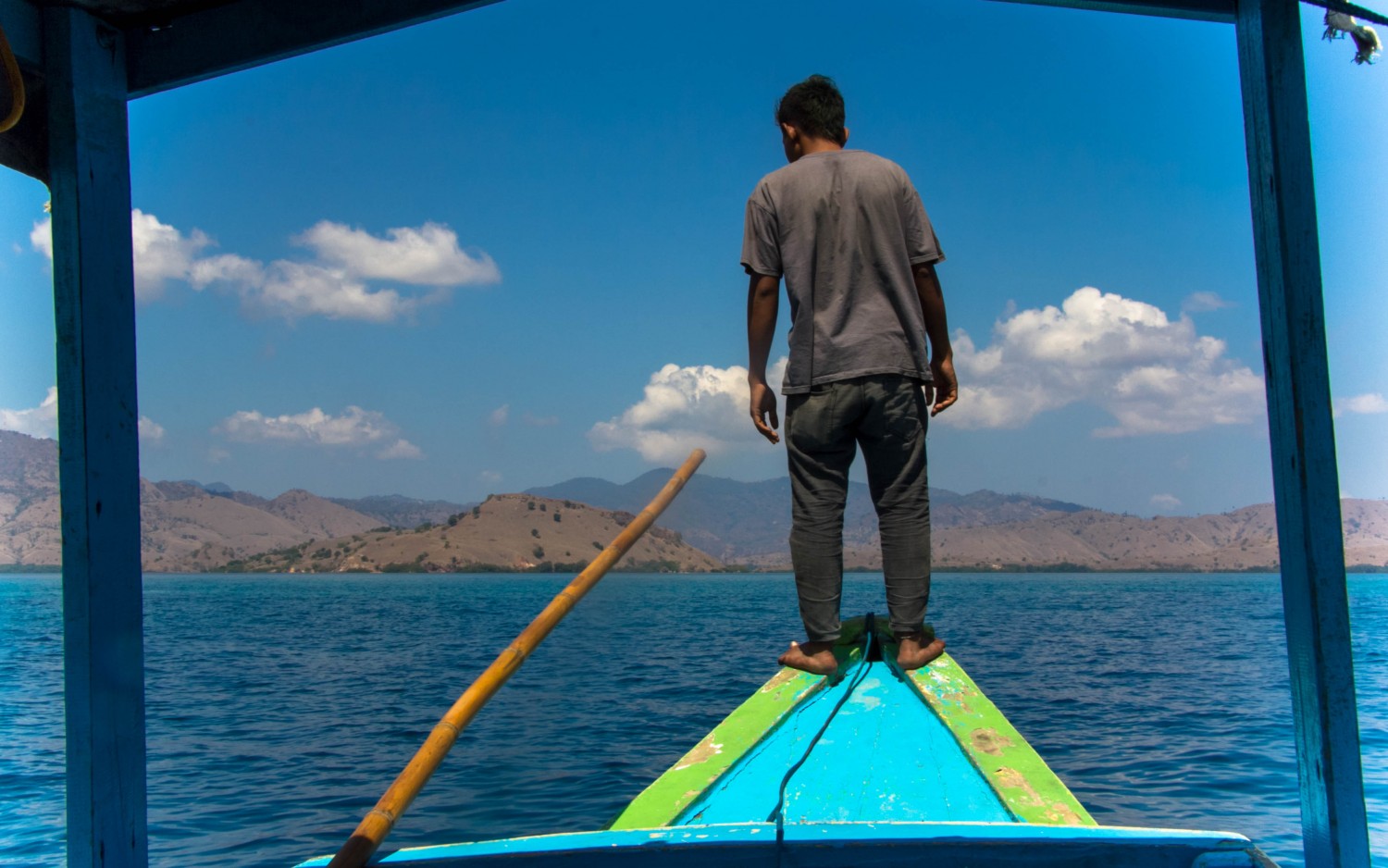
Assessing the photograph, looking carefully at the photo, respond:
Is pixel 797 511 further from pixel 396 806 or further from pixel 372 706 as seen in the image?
pixel 372 706

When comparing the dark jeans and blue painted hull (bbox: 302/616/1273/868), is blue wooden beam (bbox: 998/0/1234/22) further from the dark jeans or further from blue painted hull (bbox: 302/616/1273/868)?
blue painted hull (bbox: 302/616/1273/868)

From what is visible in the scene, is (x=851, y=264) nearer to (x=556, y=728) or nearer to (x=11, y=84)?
(x=11, y=84)

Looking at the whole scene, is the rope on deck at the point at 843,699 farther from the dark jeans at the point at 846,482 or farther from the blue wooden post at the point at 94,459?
the blue wooden post at the point at 94,459

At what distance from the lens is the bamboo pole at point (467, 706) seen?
1.83 metres

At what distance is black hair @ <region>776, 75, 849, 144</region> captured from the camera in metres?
3.16

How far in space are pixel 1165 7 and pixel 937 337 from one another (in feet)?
3.40

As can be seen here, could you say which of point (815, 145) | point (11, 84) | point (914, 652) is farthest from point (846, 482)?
point (11, 84)

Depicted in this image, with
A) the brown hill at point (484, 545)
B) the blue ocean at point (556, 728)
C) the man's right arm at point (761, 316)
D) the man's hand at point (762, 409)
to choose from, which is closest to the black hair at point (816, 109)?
the man's right arm at point (761, 316)

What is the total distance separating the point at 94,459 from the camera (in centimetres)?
241

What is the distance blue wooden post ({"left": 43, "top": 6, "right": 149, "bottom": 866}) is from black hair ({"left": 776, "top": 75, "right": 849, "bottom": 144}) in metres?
1.88

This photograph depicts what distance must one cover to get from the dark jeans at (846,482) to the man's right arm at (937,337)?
0.19m

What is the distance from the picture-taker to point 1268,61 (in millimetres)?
2355

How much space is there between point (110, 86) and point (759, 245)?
174cm

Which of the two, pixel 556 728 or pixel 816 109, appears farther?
pixel 556 728
